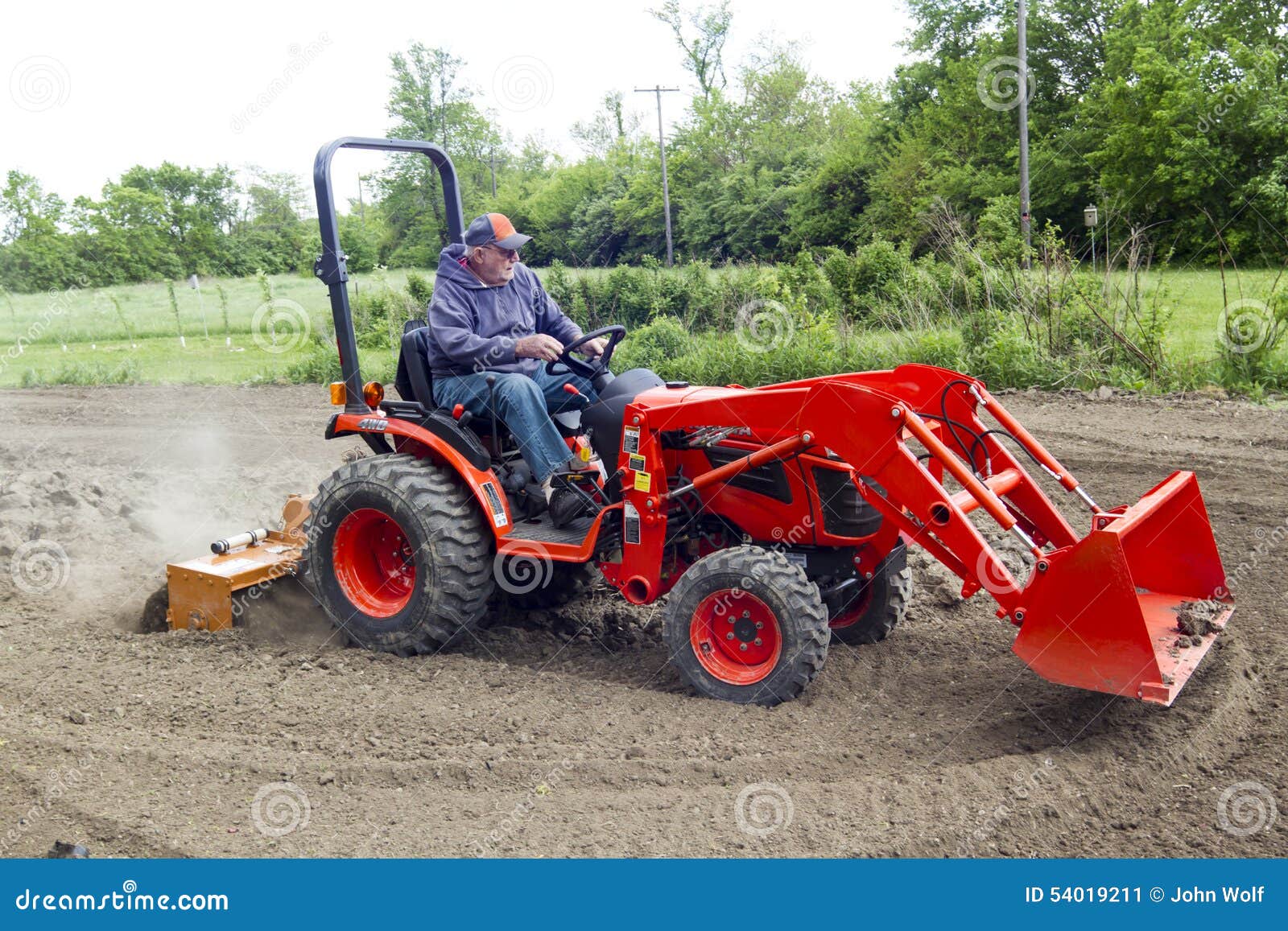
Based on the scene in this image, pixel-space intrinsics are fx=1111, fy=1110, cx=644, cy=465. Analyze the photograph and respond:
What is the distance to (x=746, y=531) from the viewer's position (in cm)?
498

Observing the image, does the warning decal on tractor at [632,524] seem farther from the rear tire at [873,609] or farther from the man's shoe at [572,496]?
the rear tire at [873,609]

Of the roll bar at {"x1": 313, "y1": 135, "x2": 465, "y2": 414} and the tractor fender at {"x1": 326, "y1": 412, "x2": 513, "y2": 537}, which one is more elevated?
the roll bar at {"x1": 313, "y1": 135, "x2": 465, "y2": 414}

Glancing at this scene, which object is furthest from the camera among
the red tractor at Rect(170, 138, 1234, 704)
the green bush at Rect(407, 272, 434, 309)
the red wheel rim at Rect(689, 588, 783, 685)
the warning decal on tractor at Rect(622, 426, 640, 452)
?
the green bush at Rect(407, 272, 434, 309)

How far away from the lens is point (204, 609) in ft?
19.1

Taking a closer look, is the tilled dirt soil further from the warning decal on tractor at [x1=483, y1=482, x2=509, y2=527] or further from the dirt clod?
the warning decal on tractor at [x1=483, y1=482, x2=509, y2=527]

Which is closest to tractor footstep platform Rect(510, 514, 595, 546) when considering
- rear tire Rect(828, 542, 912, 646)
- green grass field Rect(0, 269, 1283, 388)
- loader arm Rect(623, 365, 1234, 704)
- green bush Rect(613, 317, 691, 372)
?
loader arm Rect(623, 365, 1234, 704)

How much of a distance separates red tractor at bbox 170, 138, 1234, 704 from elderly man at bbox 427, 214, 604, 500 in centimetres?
13

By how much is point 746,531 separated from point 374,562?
203 cm

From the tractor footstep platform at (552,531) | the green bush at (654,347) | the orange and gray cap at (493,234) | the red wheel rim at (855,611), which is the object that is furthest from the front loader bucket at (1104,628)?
the green bush at (654,347)

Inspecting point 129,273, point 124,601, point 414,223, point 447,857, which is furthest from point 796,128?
point 447,857

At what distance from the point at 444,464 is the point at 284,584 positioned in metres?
1.23

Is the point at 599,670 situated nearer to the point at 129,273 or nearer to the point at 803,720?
the point at 803,720

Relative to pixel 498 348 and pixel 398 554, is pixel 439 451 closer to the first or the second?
pixel 498 348

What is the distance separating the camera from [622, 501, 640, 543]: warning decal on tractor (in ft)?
16.1
